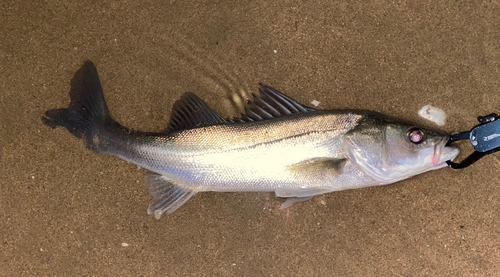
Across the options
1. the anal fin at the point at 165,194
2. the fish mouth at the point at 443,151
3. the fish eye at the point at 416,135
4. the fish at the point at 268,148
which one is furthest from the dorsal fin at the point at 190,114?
the fish mouth at the point at 443,151

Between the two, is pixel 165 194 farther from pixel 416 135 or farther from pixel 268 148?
pixel 416 135

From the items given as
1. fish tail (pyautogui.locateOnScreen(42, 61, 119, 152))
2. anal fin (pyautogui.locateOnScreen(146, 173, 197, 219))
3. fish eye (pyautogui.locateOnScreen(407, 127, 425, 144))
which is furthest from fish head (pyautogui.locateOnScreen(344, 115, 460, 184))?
fish tail (pyautogui.locateOnScreen(42, 61, 119, 152))

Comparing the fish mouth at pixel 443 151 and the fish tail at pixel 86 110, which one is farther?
the fish tail at pixel 86 110

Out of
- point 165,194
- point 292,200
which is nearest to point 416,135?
point 292,200

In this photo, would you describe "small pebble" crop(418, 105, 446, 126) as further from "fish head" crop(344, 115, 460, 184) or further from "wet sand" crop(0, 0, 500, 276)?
"fish head" crop(344, 115, 460, 184)

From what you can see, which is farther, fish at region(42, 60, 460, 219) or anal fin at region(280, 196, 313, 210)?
anal fin at region(280, 196, 313, 210)

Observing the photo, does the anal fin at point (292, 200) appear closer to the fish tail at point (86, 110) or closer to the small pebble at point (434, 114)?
the small pebble at point (434, 114)

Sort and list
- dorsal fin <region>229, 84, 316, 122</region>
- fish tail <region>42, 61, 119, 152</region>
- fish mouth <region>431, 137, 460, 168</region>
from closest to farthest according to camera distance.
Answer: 1. fish mouth <region>431, 137, 460, 168</region>
2. dorsal fin <region>229, 84, 316, 122</region>
3. fish tail <region>42, 61, 119, 152</region>
